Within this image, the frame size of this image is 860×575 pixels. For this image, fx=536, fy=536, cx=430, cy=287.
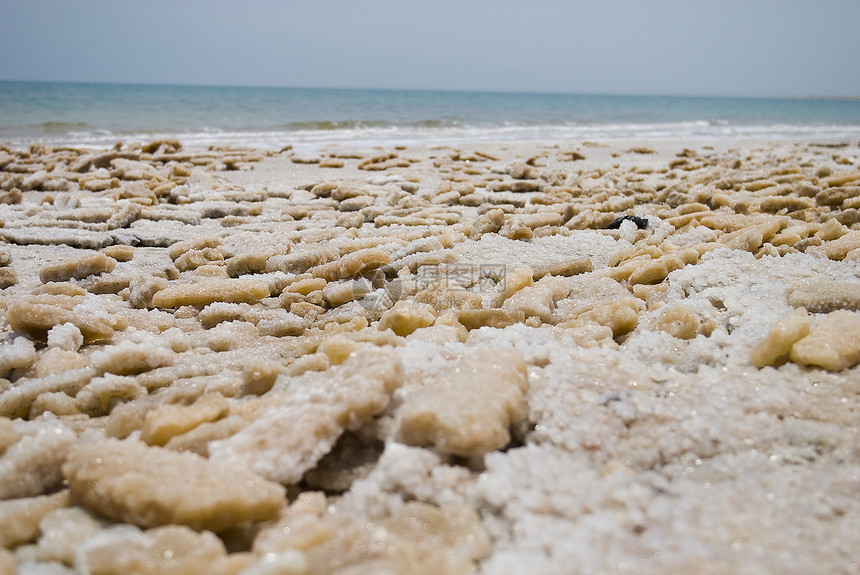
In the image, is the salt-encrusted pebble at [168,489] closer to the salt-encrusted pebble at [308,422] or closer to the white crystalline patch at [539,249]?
the salt-encrusted pebble at [308,422]

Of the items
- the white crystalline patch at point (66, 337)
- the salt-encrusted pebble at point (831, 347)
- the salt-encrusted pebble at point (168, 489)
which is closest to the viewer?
→ the salt-encrusted pebble at point (168, 489)

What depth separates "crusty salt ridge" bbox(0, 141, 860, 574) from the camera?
0.93 metres

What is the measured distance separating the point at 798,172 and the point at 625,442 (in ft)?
16.7

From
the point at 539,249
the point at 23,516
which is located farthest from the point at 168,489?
the point at 539,249

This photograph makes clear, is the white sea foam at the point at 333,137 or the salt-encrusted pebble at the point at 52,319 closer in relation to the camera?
the salt-encrusted pebble at the point at 52,319

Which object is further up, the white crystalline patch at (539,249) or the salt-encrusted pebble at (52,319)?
the white crystalline patch at (539,249)

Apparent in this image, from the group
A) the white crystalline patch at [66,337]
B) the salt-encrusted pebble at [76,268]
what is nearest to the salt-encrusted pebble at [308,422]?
the white crystalline patch at [66,337]

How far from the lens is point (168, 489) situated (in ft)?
3.17

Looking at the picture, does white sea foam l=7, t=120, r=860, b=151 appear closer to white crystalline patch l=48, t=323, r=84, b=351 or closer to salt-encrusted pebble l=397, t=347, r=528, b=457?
white crystalline patch l=48, t=323, r=84, b=351

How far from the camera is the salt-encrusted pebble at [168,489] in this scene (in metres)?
0.95

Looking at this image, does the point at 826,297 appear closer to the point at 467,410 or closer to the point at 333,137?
the point at 467,410

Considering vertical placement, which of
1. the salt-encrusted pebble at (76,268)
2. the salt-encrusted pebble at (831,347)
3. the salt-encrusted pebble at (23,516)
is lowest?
the salt-encrusted pebble at (23,516)

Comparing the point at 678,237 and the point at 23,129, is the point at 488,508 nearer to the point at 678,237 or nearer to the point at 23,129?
the point at 678,237

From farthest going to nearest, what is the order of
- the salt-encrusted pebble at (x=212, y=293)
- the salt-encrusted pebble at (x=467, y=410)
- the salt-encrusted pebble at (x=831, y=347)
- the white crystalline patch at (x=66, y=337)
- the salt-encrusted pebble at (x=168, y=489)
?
the salt-encrusted pebble at (x=212, y=293) < the white crystalline patch at (x=66, y=337) < the salt-encrusted pebble at (x=831, y=347) < the salt-encrusted pebble at (x=467, y=410) < the salt-encrusted pebble at (x=168, y=489)
